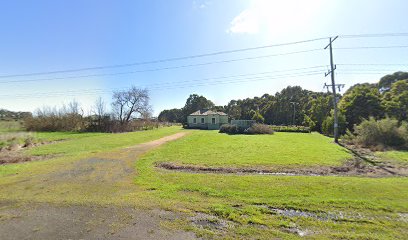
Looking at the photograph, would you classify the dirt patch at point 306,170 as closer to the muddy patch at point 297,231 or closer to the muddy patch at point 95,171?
the muddy patch at point 95,171

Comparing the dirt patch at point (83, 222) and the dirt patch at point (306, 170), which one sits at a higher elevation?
the dirt patch at point (83, 222)

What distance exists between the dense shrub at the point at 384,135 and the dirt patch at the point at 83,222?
1634cm

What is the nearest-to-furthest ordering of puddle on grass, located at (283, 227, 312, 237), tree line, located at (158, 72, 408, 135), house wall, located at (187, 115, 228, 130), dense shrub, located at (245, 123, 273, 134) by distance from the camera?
puddle on grass, located at (283, 227, 312, 237) < tree line, located at (158, 72, 408, 135) < dense shrub, located at (245, 123, 273, 134) < house wall, located at (187, 115, 228, 130)

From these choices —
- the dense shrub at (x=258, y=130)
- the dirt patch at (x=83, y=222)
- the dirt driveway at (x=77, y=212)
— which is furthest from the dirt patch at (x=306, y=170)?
the dense shrub at (x=258, y=130)

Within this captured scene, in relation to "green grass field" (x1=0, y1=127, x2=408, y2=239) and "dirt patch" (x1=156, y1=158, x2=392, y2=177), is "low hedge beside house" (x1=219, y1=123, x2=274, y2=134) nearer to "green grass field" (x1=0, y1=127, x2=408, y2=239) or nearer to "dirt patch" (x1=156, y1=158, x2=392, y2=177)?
"dirt patch" (x1=156, y1=158, x2=392, y2=177)

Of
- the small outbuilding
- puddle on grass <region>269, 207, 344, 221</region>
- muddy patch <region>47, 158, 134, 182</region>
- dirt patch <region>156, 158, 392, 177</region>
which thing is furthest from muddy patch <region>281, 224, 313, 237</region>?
the small outbuilding

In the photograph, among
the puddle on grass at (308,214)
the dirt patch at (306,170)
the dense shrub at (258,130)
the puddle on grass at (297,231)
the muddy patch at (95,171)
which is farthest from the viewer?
the dense shrub at (258,130)

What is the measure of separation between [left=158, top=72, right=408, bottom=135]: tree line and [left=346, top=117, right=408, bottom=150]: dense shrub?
330cm

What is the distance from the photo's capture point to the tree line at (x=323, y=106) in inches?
894

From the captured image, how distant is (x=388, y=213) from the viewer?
14.3ft

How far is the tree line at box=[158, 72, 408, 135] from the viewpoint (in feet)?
74.5

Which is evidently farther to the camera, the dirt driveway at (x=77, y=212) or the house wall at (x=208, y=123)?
the house wall at (x=208, y=123)

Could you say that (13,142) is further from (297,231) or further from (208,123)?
(208,123)

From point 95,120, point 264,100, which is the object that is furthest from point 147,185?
point 264,100
